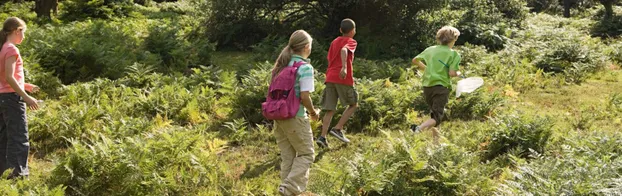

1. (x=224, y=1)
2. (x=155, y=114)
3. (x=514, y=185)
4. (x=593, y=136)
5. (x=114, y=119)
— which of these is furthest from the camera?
(x=224, y=1)

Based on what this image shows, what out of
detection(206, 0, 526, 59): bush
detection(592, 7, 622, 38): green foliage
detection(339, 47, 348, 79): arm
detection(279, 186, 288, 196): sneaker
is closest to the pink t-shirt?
detection(279, 186, 288, 196): sneaker

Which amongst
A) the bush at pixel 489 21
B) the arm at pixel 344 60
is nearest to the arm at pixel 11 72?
the arm at pixel 344 60

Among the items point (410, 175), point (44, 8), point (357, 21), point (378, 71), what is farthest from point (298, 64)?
point (44, 8)

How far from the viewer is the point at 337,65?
7184mm

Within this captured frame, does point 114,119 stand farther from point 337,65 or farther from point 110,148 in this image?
point 337,65

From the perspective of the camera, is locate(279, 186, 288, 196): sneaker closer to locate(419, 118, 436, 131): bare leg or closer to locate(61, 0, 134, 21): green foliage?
locate(419, 118, 436, 131): bare leg

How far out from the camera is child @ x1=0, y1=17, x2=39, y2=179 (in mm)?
5543

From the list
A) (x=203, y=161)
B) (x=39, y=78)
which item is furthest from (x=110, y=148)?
(x=39, y=78)

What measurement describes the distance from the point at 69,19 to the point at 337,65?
53.7 ft

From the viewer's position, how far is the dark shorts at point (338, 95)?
722 centimetres

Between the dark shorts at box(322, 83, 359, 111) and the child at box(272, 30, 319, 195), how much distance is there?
1692 mm

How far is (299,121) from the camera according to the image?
5.45m

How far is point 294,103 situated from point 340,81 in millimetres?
1920

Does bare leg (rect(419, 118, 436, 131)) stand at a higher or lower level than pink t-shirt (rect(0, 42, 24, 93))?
lower
